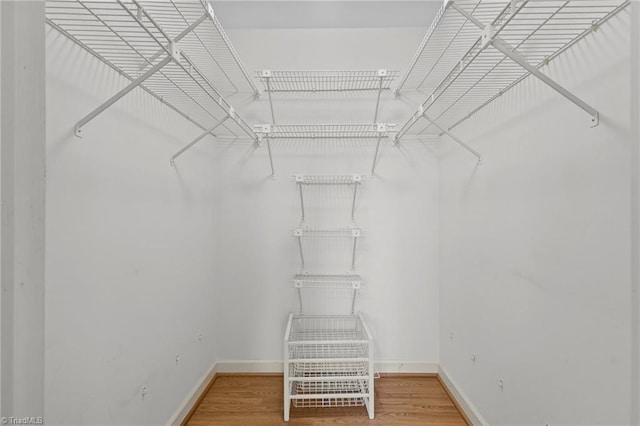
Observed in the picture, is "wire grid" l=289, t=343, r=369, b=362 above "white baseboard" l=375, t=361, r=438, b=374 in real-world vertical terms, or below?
above

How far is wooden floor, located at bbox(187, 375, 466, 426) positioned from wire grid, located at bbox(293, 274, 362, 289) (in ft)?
2.44

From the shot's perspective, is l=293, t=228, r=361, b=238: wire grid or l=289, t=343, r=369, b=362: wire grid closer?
l=289, t=343, r=369, b=362: wire grid

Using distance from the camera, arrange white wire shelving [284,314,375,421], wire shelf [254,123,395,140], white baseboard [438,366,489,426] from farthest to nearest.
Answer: wire shelf [254,123,395,140], white wire shelving [284,314,375,421], white baseboard [438,366,489,426]

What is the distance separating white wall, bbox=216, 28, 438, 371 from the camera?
2396mm

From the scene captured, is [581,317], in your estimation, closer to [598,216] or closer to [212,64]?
[598,216]

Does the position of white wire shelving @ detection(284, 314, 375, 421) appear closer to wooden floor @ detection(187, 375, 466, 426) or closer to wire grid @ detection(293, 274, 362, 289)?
wooden floor @ detection(187, 375, 466, 426)

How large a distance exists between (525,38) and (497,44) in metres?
0.37

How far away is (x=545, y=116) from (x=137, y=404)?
219 cm

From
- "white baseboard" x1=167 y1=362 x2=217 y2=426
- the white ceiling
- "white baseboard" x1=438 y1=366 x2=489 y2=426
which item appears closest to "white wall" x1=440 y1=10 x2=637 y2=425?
"white baseboard" x1=438 y1=366 x2=489 y2=426

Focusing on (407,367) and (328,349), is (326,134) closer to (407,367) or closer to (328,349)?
(328,349)

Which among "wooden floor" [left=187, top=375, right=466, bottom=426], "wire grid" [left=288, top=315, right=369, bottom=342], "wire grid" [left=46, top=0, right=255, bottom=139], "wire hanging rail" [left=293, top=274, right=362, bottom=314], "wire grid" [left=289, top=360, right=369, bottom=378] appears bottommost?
"wooden floor" [left=187, top=375, right=466, bottom=426]

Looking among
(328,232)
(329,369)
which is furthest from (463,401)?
(328,232)

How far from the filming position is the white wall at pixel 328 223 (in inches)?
94.3

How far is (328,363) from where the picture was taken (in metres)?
2.18
